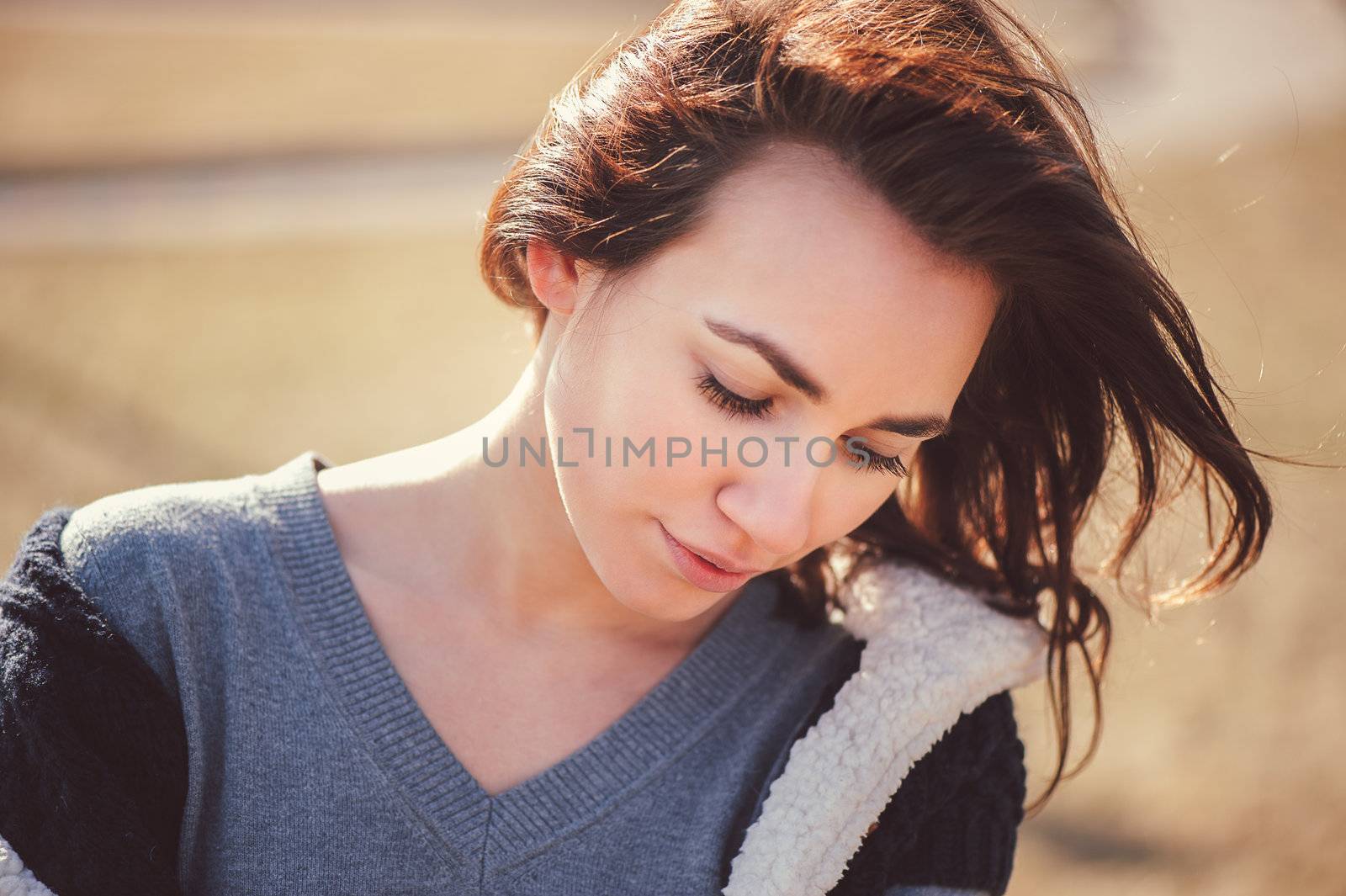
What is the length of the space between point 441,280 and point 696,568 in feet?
14.3

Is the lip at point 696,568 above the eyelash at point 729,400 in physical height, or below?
below

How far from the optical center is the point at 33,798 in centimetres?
120

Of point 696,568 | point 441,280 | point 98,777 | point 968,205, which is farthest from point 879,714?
point 441,280

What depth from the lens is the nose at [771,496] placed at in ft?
4.15

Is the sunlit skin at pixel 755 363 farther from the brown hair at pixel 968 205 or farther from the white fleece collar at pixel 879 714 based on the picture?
the white fleece collar at pixel 879 714

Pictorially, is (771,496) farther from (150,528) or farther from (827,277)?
(150,528)

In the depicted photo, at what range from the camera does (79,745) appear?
121 centimetres

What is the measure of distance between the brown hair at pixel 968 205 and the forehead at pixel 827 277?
0.03m

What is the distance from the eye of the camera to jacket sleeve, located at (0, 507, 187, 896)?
1.19m

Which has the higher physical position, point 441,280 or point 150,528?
point 150,528

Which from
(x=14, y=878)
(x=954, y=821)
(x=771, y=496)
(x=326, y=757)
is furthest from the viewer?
(x=954, y=821)

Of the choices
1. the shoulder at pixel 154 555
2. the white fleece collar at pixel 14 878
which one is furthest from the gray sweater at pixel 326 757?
the white fleece collar at pixel 14 878

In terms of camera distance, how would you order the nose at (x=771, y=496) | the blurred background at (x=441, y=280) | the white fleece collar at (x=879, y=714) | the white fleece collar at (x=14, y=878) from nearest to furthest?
the white fleece collar at (x=14, y=878), the nose at (x=771, y=496), the white fleece collar at (x=879, y=714), the blurred background at (x=441, y=280)

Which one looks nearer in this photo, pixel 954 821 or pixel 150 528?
pixel 150 528
